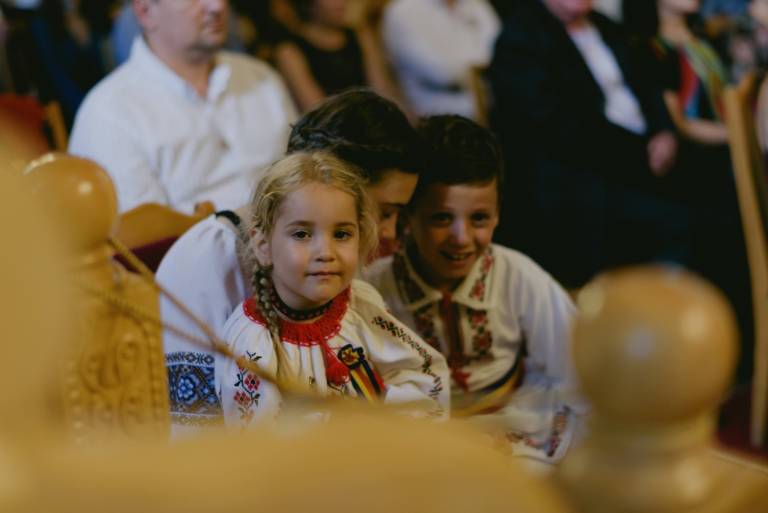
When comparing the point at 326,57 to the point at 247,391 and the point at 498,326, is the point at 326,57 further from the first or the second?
the point at 247,391

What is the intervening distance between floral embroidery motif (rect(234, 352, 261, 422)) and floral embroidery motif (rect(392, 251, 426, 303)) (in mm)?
251

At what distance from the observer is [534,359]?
3.42ft

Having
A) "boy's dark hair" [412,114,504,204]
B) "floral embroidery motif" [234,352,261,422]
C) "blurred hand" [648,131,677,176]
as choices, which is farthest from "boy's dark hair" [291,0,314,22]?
"floral embroidery motif" [234,352,261,422]

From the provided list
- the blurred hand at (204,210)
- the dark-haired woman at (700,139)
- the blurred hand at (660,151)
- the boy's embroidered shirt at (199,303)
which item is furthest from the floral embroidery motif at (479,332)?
the blurred hand at (660,151)

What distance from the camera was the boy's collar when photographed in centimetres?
100

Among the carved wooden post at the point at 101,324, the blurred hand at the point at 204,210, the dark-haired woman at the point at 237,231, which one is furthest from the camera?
the blurred hand at the point at 204,210

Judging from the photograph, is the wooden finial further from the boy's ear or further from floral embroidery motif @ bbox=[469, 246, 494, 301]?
floral embroidery motif @ bbox=[469, 246, 494, 301]

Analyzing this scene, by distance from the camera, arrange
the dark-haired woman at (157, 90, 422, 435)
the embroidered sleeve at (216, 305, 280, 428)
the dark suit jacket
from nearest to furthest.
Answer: the embroidered sleeve at (216, 305, 280, 428), the dark-haired woman at (157, 90, 422, 435), the dark suit jacket

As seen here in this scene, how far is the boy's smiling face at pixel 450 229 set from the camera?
3.29ft

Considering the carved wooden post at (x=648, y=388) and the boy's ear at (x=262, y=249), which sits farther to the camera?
the boy's ear at (x=262, y=249)

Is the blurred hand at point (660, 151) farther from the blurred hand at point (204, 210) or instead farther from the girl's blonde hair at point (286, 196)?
the girl's blonde hair at point (286, 196)

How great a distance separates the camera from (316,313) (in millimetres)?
836

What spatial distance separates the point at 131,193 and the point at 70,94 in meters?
0.68

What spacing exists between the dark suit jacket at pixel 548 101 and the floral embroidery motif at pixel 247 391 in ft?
5.86
